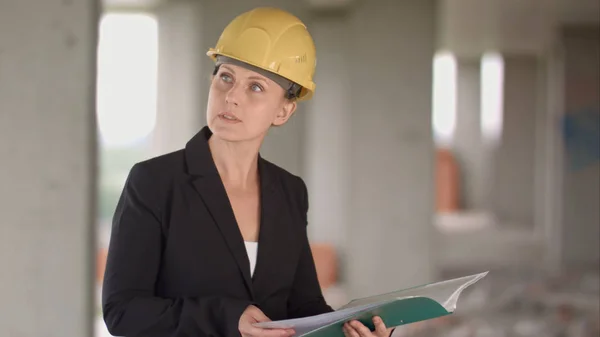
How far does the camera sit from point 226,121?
239cm

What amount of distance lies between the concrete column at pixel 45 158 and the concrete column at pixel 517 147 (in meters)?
21.5

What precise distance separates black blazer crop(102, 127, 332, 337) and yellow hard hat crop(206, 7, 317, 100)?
0.96ft

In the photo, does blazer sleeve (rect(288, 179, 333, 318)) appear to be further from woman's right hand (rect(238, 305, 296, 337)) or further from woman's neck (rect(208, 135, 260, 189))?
woman's right hand (rect(238, 305, 296, 337))

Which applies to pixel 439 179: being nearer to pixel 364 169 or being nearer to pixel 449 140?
pixel 449 140

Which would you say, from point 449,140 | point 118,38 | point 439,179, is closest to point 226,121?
point 118,38

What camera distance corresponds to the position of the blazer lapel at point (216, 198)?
238cm

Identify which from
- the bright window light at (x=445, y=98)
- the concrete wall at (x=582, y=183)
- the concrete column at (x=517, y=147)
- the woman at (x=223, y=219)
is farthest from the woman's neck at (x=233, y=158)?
the bright window light at (x=445, y=98)

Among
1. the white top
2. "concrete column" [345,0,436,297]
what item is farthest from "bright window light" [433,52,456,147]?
the white top

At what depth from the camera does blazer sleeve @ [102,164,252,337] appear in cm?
225

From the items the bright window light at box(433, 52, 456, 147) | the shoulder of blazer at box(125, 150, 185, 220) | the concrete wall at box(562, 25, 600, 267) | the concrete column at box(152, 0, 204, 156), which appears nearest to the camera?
the shoulder of blazer at box(125, 150, 185, 220)

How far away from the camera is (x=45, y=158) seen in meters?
3.24

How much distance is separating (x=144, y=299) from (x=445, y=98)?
26.4 metres

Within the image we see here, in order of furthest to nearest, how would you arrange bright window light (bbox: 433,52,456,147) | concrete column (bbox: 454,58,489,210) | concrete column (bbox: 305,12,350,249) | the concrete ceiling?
bright window light (bbox: 433,52,456,147) < concrete column (bbox: 454,58,489,210) < concrete column (bbox: 305,12,350,249) < the concrete ceiling

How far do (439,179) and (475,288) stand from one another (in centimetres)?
1480
